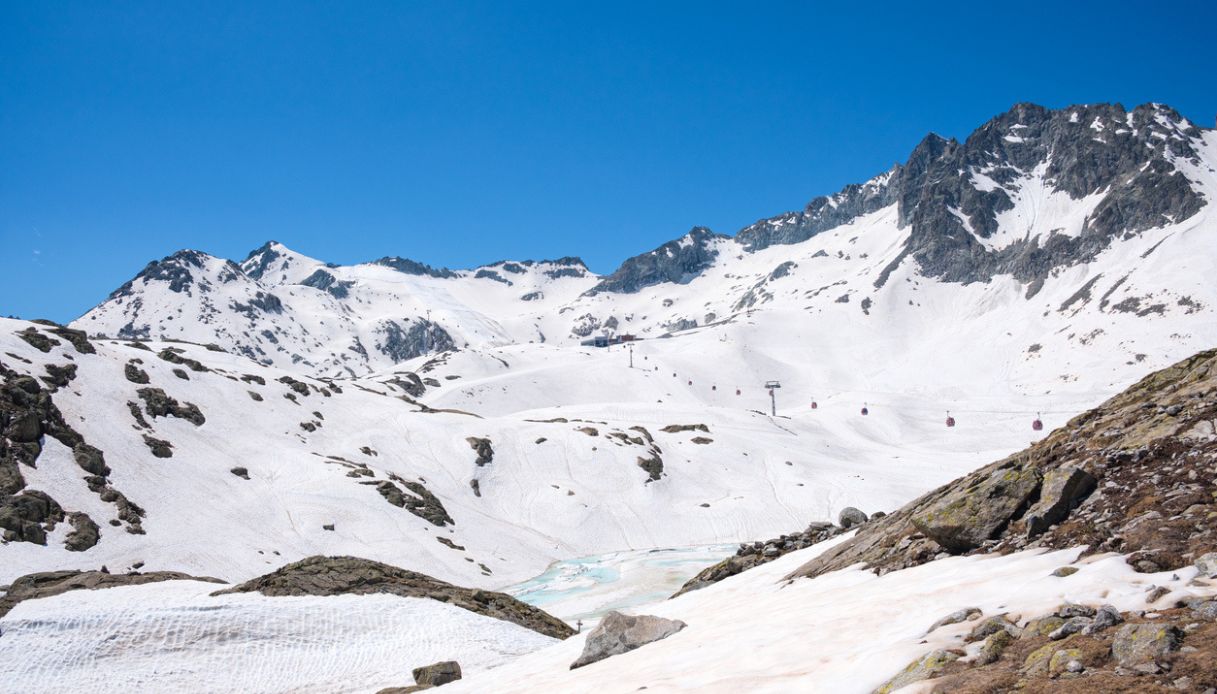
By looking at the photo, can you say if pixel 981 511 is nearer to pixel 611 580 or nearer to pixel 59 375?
pixel 611 580

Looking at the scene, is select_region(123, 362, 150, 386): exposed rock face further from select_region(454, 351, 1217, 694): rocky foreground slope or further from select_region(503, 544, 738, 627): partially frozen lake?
select_region(454, 351, 1217, 694): rocky foreground slope

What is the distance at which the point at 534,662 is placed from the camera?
18.8 metres

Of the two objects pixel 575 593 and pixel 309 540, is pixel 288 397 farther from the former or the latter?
pixel 575 593

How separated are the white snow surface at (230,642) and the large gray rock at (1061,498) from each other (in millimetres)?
17519

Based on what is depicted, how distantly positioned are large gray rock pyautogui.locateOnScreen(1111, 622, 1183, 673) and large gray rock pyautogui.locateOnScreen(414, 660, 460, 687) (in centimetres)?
1780

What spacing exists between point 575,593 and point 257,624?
27787mm

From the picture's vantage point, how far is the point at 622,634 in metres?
16.0

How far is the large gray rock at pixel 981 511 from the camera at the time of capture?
1418cm

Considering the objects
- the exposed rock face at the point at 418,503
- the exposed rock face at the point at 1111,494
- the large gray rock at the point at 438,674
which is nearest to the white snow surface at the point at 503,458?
the exposed rock face at the point at 418,503

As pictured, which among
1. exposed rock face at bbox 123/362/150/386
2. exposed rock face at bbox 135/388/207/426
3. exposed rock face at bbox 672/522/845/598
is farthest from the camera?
exposed rock face at bbox 123/362/150/386

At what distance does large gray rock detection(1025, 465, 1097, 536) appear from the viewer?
42.3 ft

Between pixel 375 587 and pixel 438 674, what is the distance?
1019 cm

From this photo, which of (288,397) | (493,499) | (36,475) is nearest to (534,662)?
(36,475)

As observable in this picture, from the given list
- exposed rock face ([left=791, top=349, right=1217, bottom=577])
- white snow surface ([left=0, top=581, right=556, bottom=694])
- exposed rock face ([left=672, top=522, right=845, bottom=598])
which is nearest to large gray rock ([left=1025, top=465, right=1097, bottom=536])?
exposed rock face ([left=791, top=349, right=1217, bottom=577])
